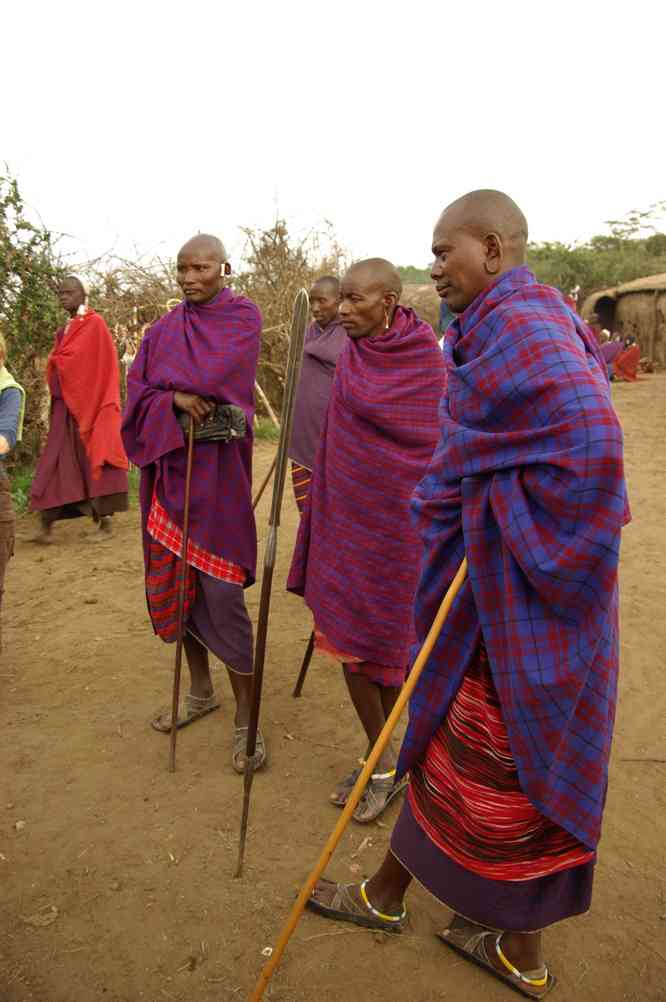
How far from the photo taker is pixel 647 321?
19.4 m

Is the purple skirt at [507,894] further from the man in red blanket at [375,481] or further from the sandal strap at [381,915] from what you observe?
the man in red blanket at [375,481]

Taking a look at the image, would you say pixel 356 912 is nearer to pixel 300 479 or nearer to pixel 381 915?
pixel 381 915

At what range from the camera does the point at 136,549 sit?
6199 mm

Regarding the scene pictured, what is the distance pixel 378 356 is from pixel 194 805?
1778mm

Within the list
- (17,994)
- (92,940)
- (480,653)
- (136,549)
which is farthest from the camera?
(136,549)

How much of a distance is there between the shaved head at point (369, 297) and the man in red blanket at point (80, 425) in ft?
11.9

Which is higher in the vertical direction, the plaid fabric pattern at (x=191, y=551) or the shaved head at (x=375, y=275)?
the shaved head at (x=375, y=275)

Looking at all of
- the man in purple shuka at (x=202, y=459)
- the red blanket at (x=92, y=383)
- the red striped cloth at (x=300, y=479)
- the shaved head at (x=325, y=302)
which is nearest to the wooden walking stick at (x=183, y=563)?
the man in purple shuka at (x=202, y=459)

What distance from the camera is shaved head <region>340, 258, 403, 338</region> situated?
9.27 ft

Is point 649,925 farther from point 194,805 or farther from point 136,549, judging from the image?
point 136,549

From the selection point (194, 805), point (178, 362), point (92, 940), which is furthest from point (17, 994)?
point (178, 362)

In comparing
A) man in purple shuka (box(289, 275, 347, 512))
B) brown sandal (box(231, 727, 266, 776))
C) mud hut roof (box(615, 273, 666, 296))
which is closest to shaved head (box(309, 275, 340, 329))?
man in purple shuka (box(289, 275, 347, 512))

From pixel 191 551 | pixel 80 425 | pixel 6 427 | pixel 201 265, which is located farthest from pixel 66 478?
pixel 201 265

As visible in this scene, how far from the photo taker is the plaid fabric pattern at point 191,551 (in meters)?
3.23
